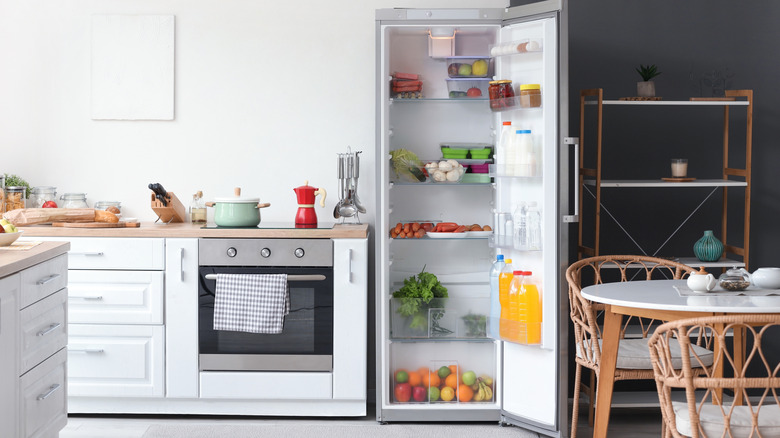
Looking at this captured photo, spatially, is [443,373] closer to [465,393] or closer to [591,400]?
[465,393]

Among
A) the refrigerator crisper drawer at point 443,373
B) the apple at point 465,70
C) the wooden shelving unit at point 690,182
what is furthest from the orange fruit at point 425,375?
the apple at point 465,70

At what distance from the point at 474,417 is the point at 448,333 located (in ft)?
1.41

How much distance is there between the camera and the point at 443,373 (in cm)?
389

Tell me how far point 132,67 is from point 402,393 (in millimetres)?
2282

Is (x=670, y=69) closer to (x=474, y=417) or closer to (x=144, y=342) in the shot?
(x=474, y=417)

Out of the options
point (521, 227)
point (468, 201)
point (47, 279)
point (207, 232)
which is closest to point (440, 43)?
point (468, 201)

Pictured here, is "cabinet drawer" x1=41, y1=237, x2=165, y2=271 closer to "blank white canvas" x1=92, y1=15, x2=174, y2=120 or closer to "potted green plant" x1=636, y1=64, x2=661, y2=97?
"blank white canvas" x1=92, y1=15, x2=174, y2=120

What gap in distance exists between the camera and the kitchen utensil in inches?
153

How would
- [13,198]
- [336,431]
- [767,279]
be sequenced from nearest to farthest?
[767,279], [336,431], [13,198]

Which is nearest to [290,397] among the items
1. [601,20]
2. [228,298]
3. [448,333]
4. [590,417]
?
[228,298]

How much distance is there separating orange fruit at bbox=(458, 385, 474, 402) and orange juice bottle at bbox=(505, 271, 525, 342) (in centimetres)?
39

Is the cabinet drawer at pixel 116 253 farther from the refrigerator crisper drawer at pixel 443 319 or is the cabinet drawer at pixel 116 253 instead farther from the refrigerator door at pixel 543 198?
the refrigerator door at pixel 543 198

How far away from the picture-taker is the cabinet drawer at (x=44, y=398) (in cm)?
269

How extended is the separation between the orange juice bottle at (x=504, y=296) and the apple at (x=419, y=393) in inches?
19.8
